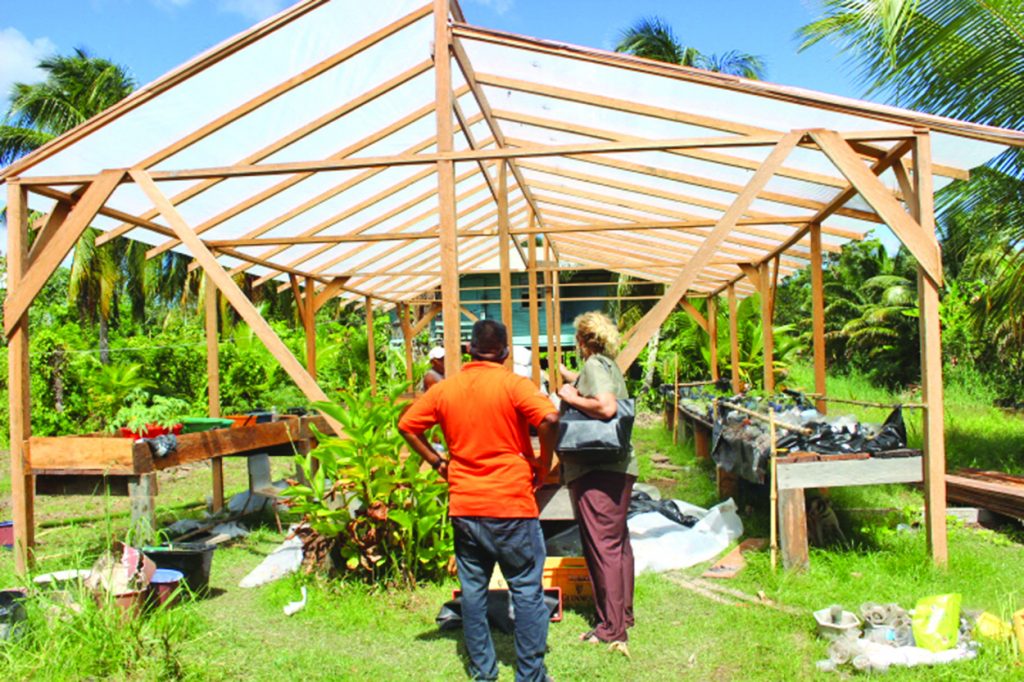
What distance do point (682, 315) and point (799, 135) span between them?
15.4m

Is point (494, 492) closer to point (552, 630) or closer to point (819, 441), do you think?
point (552, 630)

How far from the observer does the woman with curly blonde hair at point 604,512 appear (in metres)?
4.67

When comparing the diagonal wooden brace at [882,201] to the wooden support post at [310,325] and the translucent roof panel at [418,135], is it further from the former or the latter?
the wooden support post at [310,325]

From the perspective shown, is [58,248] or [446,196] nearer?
[446,196]

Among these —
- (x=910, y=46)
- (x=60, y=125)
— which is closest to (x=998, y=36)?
(x=910, y=46)

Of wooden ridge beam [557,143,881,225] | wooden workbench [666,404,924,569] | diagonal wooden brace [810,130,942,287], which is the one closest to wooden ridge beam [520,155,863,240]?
wooden ridge beam [557,143,881,225]

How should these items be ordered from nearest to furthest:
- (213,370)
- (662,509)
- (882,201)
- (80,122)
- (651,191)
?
(882,201)
(662,509)
(651,191)
(213,370)
(80,122)

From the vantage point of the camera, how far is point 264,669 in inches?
173

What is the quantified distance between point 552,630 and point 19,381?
455 centimetres

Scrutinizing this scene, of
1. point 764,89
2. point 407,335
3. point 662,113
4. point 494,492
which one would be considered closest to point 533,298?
point 662,113

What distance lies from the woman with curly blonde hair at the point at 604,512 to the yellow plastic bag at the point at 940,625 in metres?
1.51

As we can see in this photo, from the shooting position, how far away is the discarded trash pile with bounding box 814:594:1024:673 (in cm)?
412

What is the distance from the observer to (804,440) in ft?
21.3

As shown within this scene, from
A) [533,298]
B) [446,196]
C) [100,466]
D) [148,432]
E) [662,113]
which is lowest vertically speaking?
[100,466]
